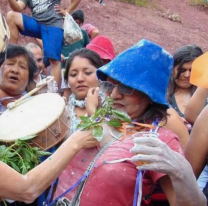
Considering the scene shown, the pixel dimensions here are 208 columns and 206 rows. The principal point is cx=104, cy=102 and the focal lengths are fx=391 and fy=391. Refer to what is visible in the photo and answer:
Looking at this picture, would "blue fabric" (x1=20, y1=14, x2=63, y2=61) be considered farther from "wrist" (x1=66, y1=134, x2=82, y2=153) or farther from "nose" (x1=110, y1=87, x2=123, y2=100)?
"wrist" (x1=66, y1=134, x2=82, y2=153)

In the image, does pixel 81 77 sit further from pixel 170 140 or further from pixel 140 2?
pixel 140 2

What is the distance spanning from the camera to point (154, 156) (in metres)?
1.66

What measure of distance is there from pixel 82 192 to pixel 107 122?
39 cm

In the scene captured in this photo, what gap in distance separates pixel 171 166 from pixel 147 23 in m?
14.8

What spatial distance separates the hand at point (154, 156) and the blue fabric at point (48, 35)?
3.32 m

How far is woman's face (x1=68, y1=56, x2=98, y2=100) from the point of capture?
329 cm

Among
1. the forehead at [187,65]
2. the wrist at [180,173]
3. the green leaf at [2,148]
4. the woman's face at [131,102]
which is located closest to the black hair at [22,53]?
the green leaf at [2,148]

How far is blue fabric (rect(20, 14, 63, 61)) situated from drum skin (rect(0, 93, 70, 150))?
199 centimetres

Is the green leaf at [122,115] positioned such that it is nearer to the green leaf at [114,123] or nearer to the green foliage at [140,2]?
the green leaf at [114,123]

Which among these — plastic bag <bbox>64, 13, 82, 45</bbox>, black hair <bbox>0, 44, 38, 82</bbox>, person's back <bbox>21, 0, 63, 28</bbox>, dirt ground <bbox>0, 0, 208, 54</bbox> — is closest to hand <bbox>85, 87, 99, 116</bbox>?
black hair <bbox>0, 44, 38, 82</bbox>

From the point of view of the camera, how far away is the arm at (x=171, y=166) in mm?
1665

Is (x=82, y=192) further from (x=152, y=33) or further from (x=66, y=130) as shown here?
(x=152, y=33)

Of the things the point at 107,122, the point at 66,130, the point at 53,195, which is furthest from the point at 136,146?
the point at 66,130

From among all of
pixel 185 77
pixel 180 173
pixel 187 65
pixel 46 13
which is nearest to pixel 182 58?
pixel 187 65
